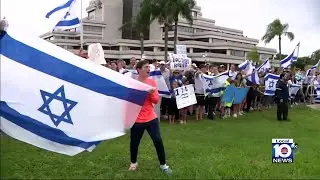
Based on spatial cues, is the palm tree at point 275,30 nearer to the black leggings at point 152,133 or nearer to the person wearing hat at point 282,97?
the person wearing hat at point 282,97

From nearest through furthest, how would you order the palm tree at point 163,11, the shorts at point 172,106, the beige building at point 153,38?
1. the shorts at point 172,106
2. the palm tree at point 163,11
3. the beige building at point 153,38

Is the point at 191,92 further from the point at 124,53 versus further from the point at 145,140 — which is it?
the point at 124,53

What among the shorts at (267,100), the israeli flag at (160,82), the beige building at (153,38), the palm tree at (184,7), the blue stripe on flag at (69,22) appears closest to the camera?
the blue stripe on flag at (69,22)

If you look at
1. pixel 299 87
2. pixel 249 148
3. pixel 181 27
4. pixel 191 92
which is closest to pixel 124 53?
pixel 181 27

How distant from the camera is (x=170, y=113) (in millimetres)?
16141

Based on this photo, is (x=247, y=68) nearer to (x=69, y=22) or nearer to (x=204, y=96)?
(x=204, y=96)

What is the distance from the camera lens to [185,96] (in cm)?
1614

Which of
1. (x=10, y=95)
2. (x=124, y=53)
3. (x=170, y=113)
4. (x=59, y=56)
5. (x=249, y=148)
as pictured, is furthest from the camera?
(x=124, y=53)

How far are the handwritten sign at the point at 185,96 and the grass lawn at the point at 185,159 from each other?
223cm

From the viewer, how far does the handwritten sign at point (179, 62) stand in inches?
709

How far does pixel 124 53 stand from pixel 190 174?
277ft

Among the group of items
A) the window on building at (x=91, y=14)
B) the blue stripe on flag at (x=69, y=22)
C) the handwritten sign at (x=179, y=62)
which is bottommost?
the handwritten sign at (x=179, y=62)

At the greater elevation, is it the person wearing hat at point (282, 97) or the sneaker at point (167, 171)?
the person wearing hat at point (282, 97)

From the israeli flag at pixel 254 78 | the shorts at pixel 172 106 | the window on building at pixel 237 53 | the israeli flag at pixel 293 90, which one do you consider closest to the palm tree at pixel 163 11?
the israeli flag at pixel 293 90
